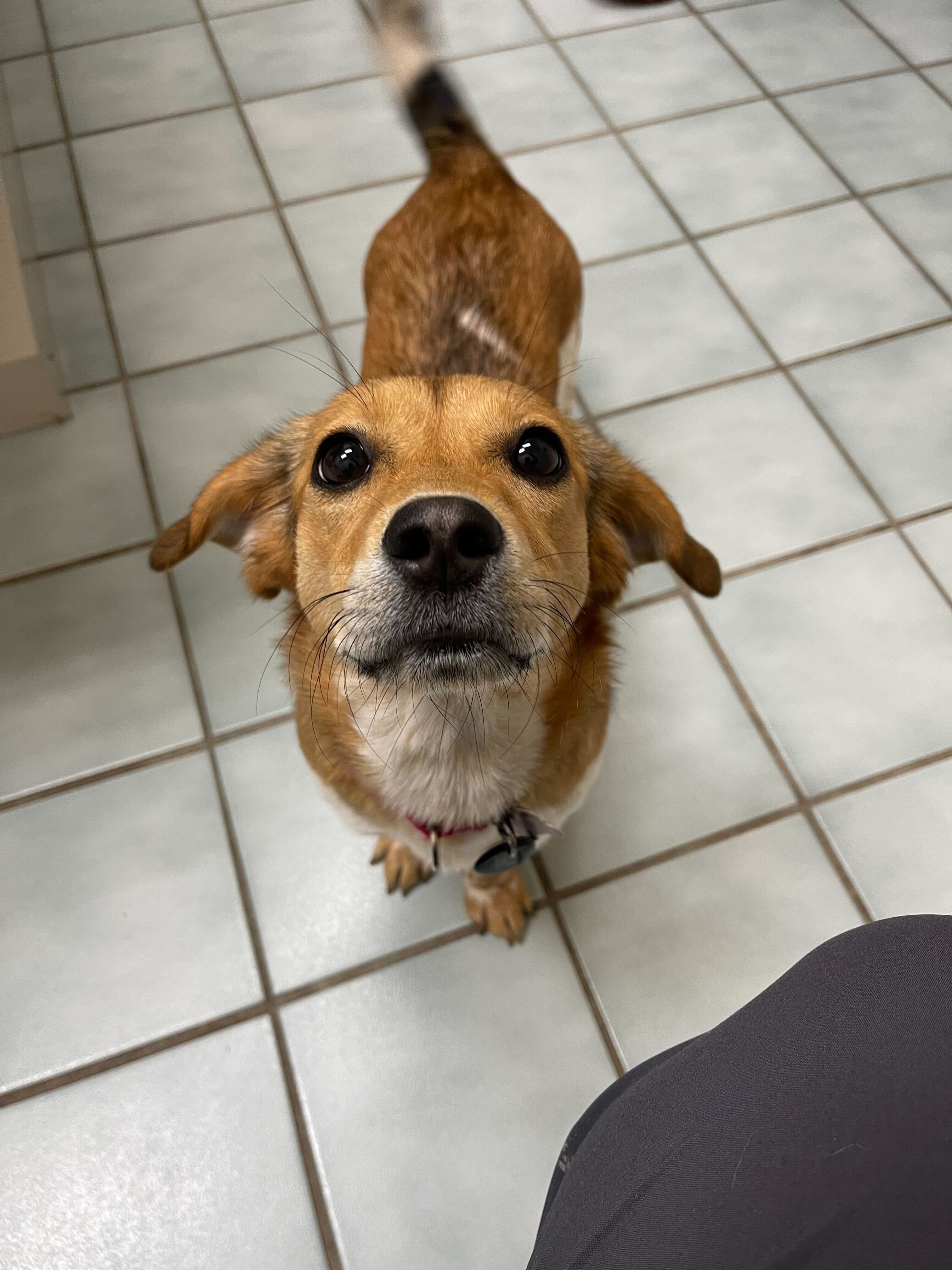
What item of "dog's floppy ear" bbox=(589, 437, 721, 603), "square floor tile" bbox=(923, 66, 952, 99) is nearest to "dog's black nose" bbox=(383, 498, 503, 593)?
"dog's floppy ear" bbox=(589, 437, 721, 603)

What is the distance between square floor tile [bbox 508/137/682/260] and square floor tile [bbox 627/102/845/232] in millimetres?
74

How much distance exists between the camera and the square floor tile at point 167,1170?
1.34 m

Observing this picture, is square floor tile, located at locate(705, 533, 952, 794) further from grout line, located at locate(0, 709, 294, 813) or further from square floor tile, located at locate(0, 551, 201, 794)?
square floor tile, located at locate(0, 551, 201, 794)

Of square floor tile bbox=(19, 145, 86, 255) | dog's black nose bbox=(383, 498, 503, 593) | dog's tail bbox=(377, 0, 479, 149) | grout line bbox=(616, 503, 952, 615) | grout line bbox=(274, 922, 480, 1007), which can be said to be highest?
dog's tail bbox=(377, 0, 479, 149)

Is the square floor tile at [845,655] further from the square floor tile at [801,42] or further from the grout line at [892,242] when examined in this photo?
the square floor tile at [801,42]

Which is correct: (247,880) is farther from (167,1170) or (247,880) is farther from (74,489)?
(74,489)

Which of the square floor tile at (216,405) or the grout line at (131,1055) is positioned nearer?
the grout line at (131,1055)

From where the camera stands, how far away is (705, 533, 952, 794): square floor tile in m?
1.75

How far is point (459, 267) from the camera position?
5.08ft

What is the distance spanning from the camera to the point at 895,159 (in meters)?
2.56

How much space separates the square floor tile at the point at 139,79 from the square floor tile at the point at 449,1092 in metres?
2.72

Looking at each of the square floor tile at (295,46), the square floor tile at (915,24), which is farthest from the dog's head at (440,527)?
the square floor tile at (915,24)

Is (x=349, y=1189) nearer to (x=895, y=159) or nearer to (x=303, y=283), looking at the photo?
(x=303, y=283)

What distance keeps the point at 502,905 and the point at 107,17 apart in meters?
3.26
